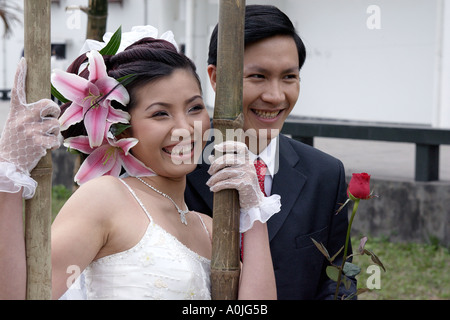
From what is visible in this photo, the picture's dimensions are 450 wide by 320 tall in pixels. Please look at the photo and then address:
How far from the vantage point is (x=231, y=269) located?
65.9 inches

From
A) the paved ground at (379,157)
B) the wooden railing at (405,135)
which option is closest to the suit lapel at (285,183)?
the wooden railing at (405,135)

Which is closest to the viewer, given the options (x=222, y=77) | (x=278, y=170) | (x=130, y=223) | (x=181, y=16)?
(x=222, y=77)

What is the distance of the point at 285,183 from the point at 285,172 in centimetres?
5

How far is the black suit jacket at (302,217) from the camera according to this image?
2.58 m

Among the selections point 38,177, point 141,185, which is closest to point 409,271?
point 141,185

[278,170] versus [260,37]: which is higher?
[260,37]

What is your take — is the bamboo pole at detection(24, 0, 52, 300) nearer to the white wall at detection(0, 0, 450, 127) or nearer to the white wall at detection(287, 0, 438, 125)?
the white wall at detection(0, 0, 450, 127)

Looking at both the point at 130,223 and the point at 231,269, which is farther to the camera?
the point at 130,223

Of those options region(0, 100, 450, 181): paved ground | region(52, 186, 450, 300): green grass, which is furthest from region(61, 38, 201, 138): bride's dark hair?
region(0, 100, 450, 181): paved ground

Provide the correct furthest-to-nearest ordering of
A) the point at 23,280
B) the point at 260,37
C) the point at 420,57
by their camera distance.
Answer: the point at 420,57, the point at 260,37, the point at 23,280

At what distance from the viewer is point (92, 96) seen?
1.78 m

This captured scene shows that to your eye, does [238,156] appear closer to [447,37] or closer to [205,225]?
[205,225]
